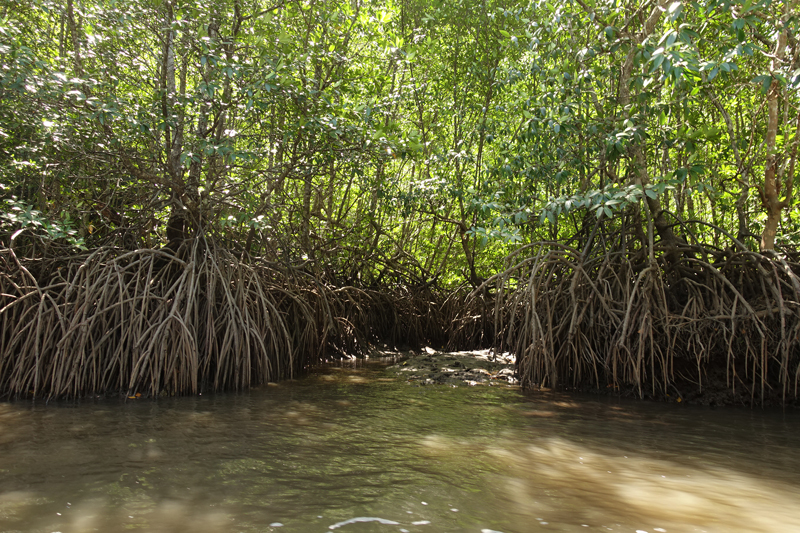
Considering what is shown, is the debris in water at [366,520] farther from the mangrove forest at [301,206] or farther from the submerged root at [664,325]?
the submerged root at [664,325]

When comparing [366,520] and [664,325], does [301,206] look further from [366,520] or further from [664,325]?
[366,520]

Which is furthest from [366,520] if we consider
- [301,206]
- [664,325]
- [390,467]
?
[301,206]

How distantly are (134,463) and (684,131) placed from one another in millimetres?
5100

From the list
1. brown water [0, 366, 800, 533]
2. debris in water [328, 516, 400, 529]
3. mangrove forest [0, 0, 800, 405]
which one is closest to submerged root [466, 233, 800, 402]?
mangrove forest [0, 0, 800, 405]

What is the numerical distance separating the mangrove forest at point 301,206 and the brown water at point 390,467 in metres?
0.55

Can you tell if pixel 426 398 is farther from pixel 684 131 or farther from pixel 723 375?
pixel 684 131

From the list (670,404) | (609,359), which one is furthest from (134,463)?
(670,404)

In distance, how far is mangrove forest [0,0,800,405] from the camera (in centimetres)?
453

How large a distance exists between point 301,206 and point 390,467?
16.1ft

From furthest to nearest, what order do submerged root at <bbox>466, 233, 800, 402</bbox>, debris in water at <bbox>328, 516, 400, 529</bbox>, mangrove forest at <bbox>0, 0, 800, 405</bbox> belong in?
submerged root at <bbox>466, 233, 800, 402</bbox> → mangrove forest at <bbox>0, 0, 800, 405</bbox> → debris in water at <bbox>328, 516, 400, 529</bbox>

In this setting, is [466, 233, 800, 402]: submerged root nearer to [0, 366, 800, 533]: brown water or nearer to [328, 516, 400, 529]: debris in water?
[0, 366, 800, 533]: brown water

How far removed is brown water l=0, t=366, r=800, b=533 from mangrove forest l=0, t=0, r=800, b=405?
55cm

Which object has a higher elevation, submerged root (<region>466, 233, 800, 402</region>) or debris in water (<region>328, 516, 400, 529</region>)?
submerged root (<region>466, 233, 800, 402</region>)

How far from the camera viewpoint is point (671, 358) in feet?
15.7
